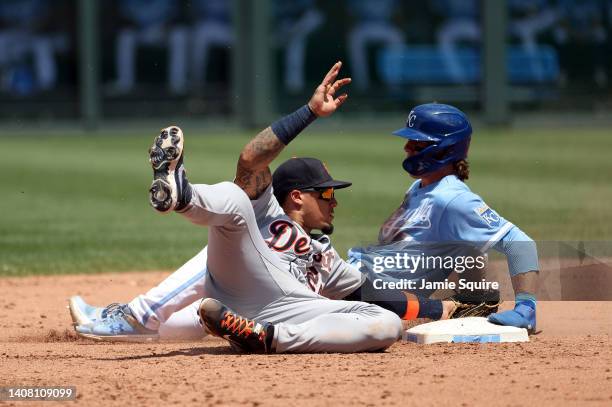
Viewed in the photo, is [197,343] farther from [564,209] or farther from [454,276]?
[564,209]

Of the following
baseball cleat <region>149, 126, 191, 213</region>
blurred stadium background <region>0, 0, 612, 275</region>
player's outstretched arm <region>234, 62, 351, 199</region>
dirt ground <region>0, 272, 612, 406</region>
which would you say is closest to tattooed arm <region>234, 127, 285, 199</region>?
player's outstretched arm <region>234, 62, 351, 199</region>

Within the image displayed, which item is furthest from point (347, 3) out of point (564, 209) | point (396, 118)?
point (564, 209)

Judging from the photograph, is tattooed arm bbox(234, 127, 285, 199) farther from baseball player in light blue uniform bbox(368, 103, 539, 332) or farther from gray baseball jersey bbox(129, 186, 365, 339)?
baseball player in light blue uniform bbox(368, 103, 539, 332)

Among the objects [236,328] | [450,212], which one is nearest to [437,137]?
[450,212]

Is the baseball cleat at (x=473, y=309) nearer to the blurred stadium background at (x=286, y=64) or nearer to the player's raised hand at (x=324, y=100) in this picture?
the player's raised hand at (x=324, y=100)

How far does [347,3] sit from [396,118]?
2.67m

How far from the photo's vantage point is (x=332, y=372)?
4531 millimetres

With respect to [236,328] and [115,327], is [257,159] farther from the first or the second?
[115,327]

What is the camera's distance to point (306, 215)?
5.43 m

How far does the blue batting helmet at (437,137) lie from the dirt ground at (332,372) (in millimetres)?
911

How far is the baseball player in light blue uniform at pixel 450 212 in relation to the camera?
5414 mm

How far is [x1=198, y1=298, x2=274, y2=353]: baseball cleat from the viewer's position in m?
4.79

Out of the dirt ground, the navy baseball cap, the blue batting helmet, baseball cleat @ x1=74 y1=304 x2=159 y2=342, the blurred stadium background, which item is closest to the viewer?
the dirt ground

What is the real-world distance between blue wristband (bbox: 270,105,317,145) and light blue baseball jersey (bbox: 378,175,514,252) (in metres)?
0.94
